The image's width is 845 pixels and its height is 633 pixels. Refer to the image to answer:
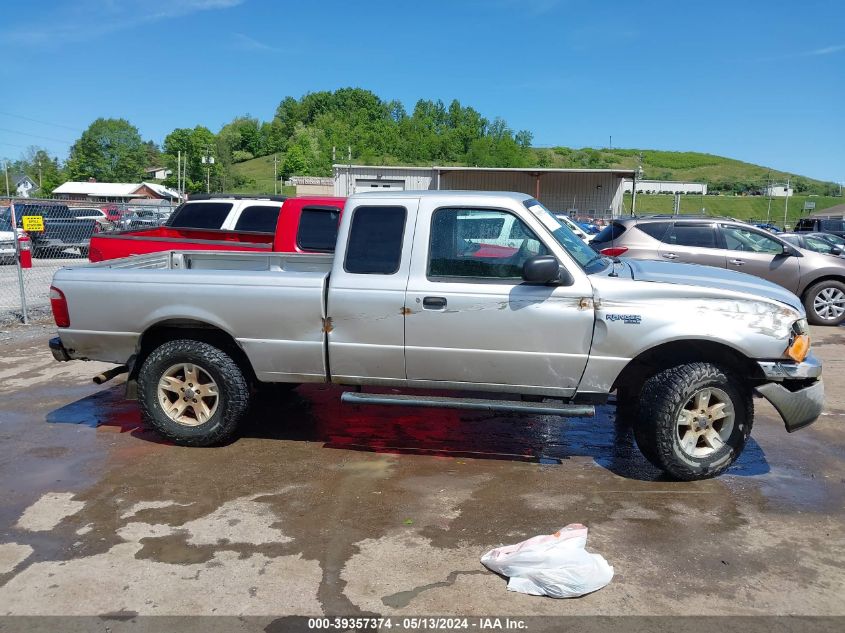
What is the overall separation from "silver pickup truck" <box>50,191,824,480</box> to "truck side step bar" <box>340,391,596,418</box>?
15 mm

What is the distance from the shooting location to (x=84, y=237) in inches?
819

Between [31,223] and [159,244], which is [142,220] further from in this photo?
[159,244]

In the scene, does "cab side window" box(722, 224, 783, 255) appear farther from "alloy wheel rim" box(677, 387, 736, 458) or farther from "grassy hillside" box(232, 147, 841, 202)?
"grassy hillside" box(232, 147, 841, 202)

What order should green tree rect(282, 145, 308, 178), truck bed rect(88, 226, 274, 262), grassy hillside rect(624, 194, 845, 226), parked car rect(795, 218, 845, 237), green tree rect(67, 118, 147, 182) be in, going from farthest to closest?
1. green tree rect(67, 118, 147, 182)
2. green tree rect(282, 145, 308, 178)
3. grassy hillside rect(624, 194, 845, 226)
4. parked car rect(795, 218, 845, 237)
5. truck bed rect(88, 226, 274, 262)

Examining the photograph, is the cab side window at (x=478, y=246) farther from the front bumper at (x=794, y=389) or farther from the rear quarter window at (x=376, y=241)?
the front bumper at (x=794, y=389)

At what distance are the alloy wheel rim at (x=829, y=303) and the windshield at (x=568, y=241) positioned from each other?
25.5 feet

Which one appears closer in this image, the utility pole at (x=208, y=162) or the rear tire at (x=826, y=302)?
the rear tire at (x=826, y=302)

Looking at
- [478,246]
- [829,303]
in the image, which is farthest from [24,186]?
[478,246]

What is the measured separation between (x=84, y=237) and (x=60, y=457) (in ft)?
57.9

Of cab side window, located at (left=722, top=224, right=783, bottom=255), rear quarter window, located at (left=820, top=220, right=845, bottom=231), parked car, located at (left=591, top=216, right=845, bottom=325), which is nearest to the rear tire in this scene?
parked car, located at (left=591, top=216, right=845, bottom=325)

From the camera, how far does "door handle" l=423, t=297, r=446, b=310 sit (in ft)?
15.8

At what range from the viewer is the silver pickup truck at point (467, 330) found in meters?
4.64

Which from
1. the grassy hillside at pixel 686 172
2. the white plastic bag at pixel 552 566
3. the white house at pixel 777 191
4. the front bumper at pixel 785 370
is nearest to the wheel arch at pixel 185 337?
the white plastic bag at pixel 552 566

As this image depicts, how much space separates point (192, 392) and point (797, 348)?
4491 millimetres
